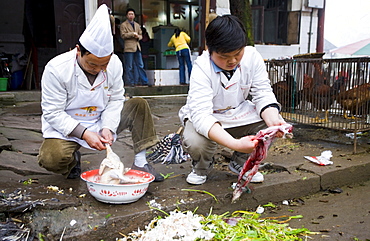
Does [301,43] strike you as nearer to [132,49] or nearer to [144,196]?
[132,49]

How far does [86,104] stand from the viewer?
111 inches

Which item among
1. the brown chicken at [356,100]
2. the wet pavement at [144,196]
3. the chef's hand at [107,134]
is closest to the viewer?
the wet pavement at [144,196]

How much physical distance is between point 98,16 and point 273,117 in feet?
5.20

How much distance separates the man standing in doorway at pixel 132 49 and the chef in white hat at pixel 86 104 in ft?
22.7

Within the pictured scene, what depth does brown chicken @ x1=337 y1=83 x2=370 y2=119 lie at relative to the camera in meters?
4.06

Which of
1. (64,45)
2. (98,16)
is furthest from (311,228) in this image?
(64,45)

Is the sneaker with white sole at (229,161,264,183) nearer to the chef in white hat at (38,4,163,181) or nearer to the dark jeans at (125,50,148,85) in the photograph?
the chef in white hat at (38,4,163,181)

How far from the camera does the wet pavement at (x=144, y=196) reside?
2.26 meters

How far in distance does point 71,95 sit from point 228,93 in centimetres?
130

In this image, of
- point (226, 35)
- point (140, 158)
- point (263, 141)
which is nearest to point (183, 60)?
point (140, 158)

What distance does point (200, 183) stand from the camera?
2910 mm

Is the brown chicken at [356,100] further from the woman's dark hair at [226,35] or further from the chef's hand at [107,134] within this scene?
the chef's hand at [107,134]

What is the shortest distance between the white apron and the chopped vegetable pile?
2.80 feet

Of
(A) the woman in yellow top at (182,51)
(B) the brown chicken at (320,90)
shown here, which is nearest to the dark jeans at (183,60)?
(A) the woman in yellow top at (182,51)
